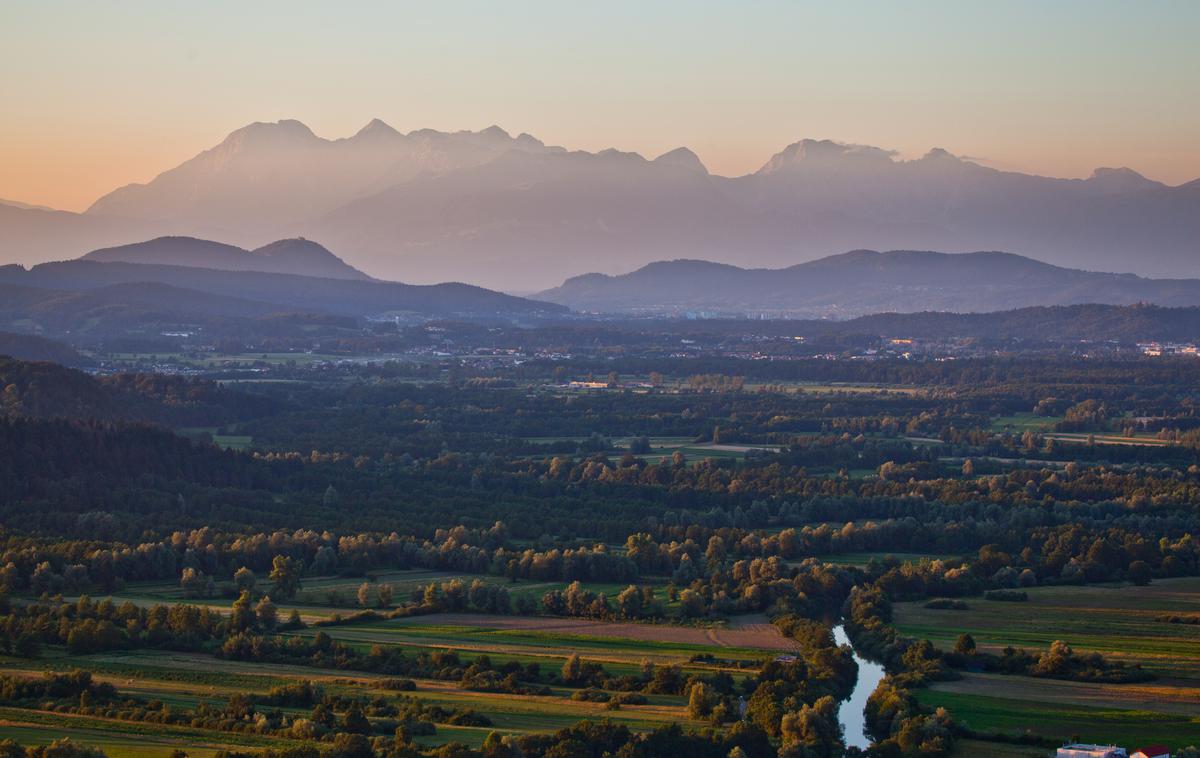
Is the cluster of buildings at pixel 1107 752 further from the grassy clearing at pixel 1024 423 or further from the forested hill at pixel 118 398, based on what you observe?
the grassy clearing at pixel 1024 423

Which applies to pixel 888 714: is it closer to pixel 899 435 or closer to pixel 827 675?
pixel 827 675

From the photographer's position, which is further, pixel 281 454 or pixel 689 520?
pixel 281 454

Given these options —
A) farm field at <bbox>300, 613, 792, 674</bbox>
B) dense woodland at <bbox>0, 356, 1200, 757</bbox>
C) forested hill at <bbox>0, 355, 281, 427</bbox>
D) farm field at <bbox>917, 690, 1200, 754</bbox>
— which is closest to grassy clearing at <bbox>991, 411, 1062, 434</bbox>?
dense woodland at <bbox>0, 356, 1200, 757</bbox>

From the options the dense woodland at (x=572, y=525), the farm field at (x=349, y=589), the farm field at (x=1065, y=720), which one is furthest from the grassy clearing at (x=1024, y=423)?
the farm field at (x=1065, y=720)

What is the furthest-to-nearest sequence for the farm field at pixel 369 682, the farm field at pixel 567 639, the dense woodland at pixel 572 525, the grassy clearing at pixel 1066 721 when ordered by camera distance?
the farm field at pixel 567 639
the dense woodland at pixel 572 525
the grassy clearing at pixel 1066 721
the farm field at pixel 369 682

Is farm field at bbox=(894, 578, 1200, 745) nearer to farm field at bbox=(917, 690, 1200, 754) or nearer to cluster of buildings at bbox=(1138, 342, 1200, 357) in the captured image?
farm field at bbox=(917, 690, 1200, 754)

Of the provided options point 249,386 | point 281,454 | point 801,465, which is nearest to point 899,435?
point 801,465
